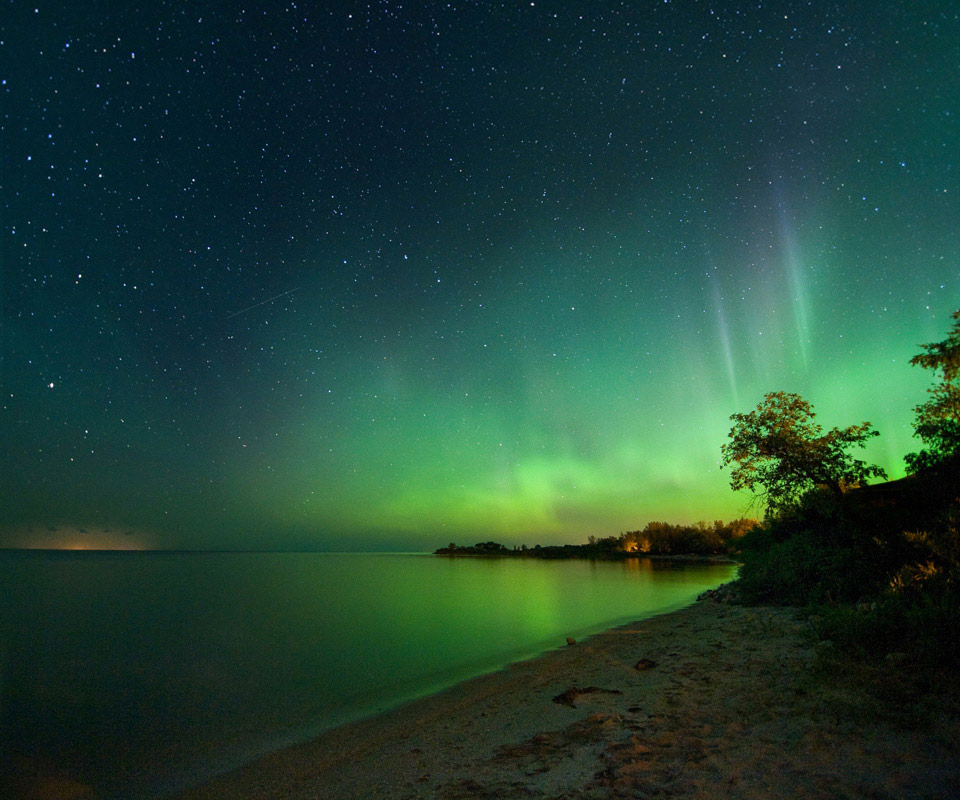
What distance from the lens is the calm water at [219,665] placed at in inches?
352

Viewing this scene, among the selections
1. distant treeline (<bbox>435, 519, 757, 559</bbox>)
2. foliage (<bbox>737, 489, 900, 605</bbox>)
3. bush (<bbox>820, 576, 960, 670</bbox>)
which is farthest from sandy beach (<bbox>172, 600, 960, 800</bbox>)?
distant treeline (<bbox>435, 519, 757, 559</bbox>)

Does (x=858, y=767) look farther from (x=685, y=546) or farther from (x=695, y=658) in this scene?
(x=685, y=546)

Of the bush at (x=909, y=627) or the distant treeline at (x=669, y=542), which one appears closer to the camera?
the bush at (x=909, y=627)

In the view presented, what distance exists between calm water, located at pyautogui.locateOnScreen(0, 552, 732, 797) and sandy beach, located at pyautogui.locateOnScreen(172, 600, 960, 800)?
79.7 inches

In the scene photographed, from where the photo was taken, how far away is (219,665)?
51.2ft

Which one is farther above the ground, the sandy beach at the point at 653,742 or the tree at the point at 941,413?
the tree at the point at 941,413

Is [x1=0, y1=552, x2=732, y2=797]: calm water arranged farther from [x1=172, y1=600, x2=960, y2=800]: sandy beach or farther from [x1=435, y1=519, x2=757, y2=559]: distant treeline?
[x1=435, y1=519, x2=757, y2=559]: distant treeline

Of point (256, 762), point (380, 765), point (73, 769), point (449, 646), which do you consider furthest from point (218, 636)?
point (380, 765)

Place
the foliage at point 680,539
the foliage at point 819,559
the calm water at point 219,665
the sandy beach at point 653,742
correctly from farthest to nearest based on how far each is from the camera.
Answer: the foliage at point 680,539 < the foliage at point 819,559 < the calm water at point 219,665 < the sandy beach at point 653,742

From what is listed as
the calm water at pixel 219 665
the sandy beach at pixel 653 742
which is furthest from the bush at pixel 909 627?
the calm water at pixel 219 665

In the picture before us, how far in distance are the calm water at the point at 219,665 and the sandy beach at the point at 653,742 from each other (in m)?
2.02

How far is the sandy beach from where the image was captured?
438 cm

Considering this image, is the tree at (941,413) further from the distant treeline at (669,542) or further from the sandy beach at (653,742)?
the distant treeline at (669,542)

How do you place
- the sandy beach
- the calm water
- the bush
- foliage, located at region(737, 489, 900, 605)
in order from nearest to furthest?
the sandy beach → the bush → the calm water → foliage, located at region(737, 489, 900, 605)
